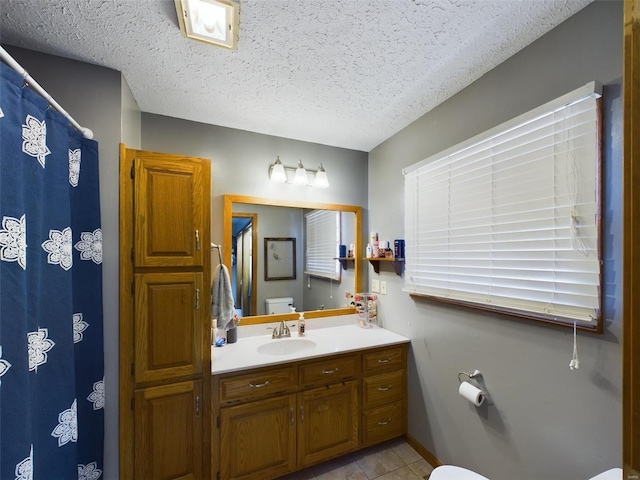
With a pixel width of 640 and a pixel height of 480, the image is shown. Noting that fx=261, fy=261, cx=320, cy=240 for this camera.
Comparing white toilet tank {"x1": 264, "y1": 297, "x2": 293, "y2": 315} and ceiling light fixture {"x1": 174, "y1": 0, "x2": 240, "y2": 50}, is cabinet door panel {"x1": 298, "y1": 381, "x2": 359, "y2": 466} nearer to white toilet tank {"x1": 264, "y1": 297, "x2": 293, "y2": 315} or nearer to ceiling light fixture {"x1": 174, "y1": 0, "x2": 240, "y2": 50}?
white toilet tank {"x1": 264, "y1": 297, "x2": 293, "y2": 315}

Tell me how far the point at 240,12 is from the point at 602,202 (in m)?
1.64

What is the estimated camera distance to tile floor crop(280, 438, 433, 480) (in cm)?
173

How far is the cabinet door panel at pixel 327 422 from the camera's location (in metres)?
1.72

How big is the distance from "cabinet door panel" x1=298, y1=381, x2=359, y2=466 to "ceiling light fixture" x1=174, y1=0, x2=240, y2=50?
204cm

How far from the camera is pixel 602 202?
1.01 metres

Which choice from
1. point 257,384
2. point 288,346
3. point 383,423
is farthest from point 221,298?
point 383,423

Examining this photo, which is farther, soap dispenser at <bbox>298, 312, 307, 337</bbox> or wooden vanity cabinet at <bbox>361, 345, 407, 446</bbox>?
soap dispenser at <bbox>298, 312, 307, 337</bbox>

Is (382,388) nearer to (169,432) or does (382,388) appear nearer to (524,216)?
(169,432)

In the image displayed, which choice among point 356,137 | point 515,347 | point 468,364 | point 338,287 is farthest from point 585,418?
point 356,137

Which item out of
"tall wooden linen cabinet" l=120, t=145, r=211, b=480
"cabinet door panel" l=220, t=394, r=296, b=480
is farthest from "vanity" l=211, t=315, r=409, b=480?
"tall wooden linen cabinet" l=120, t=145, r=211, b=480

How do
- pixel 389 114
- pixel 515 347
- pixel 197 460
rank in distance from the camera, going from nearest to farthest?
pixel 515 347, pixel 197 460, pixel 389 114

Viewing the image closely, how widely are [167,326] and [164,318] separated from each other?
0.05 meters

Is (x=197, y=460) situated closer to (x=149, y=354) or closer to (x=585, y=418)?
(x=149, y=354)

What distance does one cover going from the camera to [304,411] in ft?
5.66
